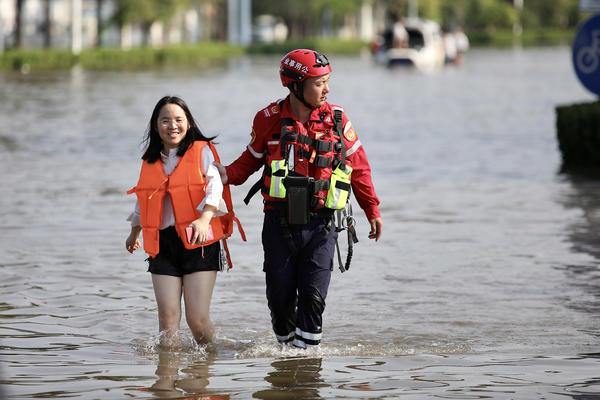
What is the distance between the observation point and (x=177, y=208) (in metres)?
6.13

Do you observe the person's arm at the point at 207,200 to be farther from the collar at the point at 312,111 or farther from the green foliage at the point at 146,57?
the green foliage at the point at 146,57

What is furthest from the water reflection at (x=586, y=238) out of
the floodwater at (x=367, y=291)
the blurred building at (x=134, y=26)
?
the blurred building at (x=134, y=26)

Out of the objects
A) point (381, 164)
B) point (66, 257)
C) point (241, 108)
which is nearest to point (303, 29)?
point (241, 108)

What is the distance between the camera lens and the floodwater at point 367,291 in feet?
19.7

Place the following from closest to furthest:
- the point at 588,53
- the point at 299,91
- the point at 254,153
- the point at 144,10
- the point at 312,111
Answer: the point at 299,91, the point at 312,111, the point at 254,153, the point at 588,53, the point at 144,10

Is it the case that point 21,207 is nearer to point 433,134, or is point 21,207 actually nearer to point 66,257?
point 66,257

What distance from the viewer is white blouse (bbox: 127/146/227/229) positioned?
608 centimetres

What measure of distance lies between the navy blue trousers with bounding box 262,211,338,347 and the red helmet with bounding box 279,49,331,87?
70cm

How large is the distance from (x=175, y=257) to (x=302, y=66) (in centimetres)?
119

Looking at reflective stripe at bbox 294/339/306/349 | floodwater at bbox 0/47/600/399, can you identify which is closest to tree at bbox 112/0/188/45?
floodwater at bbox 0/47/600/399

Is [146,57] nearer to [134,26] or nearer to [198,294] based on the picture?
[134,26]

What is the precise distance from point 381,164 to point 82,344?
10.3 metres

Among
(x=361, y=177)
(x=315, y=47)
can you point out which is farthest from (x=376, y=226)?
(x=315, y=47)

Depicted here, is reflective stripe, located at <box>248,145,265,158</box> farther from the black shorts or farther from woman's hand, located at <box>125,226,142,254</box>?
woman's hand, located at <box>125,226,142,254</box>
